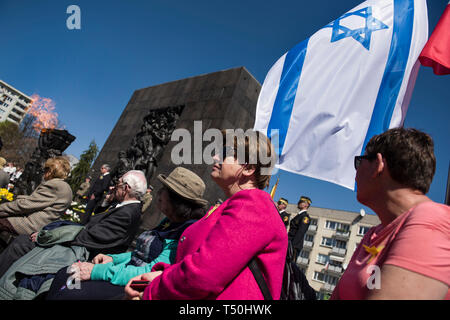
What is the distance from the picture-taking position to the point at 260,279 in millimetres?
1285

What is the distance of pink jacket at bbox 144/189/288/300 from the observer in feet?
4.00

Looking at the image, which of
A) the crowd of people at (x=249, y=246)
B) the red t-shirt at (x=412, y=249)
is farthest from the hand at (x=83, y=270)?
the red t-shirt at (x=412, y=249)

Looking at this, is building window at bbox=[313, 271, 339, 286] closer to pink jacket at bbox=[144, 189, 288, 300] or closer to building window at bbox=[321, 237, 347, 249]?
building window at bbox=[321, 237, 347, 249]

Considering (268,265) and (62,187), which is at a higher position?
(62,187)

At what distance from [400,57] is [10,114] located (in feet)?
429

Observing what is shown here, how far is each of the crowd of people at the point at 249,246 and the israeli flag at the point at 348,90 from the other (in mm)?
1244

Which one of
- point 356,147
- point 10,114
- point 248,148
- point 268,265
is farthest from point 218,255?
point 10,114

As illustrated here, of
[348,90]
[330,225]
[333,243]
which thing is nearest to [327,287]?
[333,243]

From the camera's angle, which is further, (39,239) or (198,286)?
(39,239)

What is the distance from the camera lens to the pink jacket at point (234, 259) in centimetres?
122

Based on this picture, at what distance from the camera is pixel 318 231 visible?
177 ft

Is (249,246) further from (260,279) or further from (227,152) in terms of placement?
(227,152)

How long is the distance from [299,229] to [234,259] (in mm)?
6862
